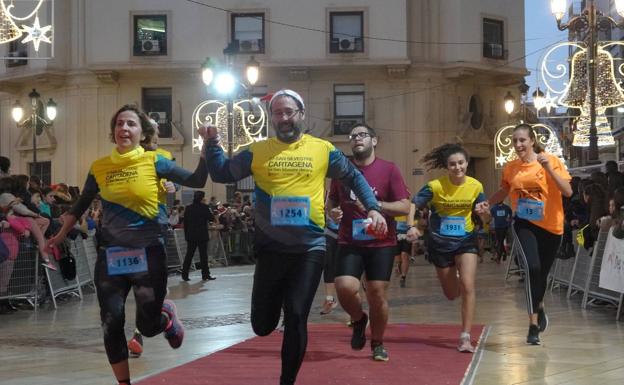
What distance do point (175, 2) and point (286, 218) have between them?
1425 inches

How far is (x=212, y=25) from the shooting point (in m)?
41.2

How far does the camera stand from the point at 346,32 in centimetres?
4122

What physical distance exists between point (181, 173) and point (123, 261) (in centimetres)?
68

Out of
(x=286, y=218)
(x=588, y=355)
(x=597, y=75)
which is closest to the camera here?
(x=286, y=218)

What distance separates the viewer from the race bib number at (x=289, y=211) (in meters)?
6.31

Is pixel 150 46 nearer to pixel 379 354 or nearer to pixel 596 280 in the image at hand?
pixel 596 280

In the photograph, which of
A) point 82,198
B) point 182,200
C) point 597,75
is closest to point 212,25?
point 182,200

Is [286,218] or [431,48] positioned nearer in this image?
[286,218]

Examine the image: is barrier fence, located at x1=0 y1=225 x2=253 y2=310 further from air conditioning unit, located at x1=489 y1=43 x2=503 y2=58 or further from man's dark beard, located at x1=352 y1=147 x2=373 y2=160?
air conditioning unit, located at x1=489 y1=43 x2=503 y2=58

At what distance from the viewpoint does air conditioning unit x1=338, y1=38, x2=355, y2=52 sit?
41.1 meters

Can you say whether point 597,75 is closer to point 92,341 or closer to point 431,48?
point 92,341

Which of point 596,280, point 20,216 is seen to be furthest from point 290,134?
point 20,216

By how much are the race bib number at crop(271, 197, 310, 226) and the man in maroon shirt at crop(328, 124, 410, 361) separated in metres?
1.75

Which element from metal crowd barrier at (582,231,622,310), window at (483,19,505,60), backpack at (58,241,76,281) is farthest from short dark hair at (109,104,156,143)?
window at (483,19,505,60)
